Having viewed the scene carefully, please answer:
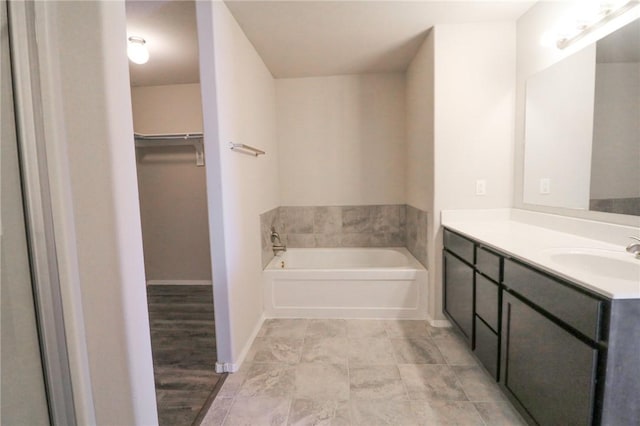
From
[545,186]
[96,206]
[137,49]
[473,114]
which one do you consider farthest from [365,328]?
[137,49]

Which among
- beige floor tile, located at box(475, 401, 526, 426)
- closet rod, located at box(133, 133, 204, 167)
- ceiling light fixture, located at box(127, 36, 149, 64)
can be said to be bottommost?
beige floor tile, located at box(475, 401, 526, 426)

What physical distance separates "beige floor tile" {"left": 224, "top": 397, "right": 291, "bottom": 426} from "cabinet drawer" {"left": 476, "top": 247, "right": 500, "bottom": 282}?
1.33 metres

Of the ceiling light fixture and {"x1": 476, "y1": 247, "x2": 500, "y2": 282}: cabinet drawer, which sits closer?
{"x1": 476, "y1": 247, "x2": 500, "y2": 282}: cabinet drawer

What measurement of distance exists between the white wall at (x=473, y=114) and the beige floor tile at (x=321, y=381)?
137 cm

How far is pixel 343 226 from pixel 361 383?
1888 millimetres

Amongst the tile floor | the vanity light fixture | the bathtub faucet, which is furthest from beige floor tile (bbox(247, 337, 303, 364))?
the vanity light fixture

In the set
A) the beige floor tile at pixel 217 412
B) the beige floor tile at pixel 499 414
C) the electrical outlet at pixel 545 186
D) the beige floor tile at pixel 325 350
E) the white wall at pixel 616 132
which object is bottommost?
the beige floor tile at pixel 499 414

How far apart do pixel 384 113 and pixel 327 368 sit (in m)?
2.63

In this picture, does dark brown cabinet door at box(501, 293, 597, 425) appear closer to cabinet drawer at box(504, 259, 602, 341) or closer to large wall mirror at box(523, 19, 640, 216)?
cabinet drawer at box(504, 259, 602, 341)

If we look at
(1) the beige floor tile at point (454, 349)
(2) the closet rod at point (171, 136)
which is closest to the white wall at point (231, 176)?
(2) the closet rod at point (171, 136)

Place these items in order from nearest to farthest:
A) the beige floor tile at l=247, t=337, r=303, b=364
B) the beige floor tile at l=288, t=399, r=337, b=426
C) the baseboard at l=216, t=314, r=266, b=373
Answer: the beige floor tile at l=288, t=399, r=337, b=426
the baseboard at l=216, t=314, r=266, b=373
the beige floor tile at l=247, t=337, r=303, b=364

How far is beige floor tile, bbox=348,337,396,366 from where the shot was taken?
2.00 m

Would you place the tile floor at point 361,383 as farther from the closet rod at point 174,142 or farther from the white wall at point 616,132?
the closet rod at point 174,142

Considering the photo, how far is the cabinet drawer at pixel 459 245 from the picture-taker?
73.9 inches
